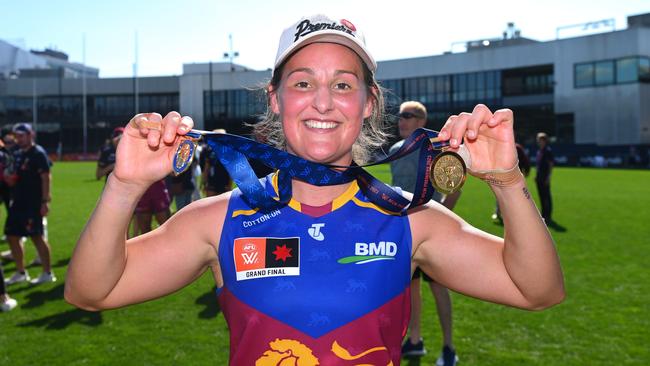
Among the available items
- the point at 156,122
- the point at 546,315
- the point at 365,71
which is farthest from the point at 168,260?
the point at 546,315

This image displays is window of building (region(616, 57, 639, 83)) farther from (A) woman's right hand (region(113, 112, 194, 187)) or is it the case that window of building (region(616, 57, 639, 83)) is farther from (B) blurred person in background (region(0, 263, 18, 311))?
(A) woman's right hand (region(113, 112, 194, 187))

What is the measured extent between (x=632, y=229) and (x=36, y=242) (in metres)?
12.4

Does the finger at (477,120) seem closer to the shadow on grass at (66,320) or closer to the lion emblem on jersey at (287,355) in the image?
the lion emblem on jersey at (287,355)

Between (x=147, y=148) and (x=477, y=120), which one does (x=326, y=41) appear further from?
(x=147, y=148)

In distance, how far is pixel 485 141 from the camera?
7.00 feet

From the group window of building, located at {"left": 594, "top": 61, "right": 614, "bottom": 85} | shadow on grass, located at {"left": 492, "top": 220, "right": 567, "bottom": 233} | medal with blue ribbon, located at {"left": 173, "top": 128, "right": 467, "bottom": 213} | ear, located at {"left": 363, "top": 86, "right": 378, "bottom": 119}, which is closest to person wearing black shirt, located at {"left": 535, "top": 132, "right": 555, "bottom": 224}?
shadow on grass, located at {"left": 492, "top": 220, "right": 567, "bottom": 233}

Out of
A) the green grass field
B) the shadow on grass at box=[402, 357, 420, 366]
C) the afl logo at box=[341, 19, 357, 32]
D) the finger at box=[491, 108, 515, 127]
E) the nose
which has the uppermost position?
the afl logo at box=[341, 19, 357, 32]

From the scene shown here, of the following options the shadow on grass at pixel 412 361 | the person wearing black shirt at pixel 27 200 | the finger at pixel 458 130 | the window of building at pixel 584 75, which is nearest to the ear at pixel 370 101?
the finger at pixel 458 130

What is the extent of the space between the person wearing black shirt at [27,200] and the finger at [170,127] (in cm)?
776

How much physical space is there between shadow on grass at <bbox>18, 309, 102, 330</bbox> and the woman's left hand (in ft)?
20.3

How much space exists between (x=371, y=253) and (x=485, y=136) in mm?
590

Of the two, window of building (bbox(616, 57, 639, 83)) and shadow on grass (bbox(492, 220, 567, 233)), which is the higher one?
window of building (bbox(616, 57, 639, 83))

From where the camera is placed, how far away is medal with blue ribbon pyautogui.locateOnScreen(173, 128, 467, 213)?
216 cm

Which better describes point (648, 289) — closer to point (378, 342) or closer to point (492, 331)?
point (492, 331)
